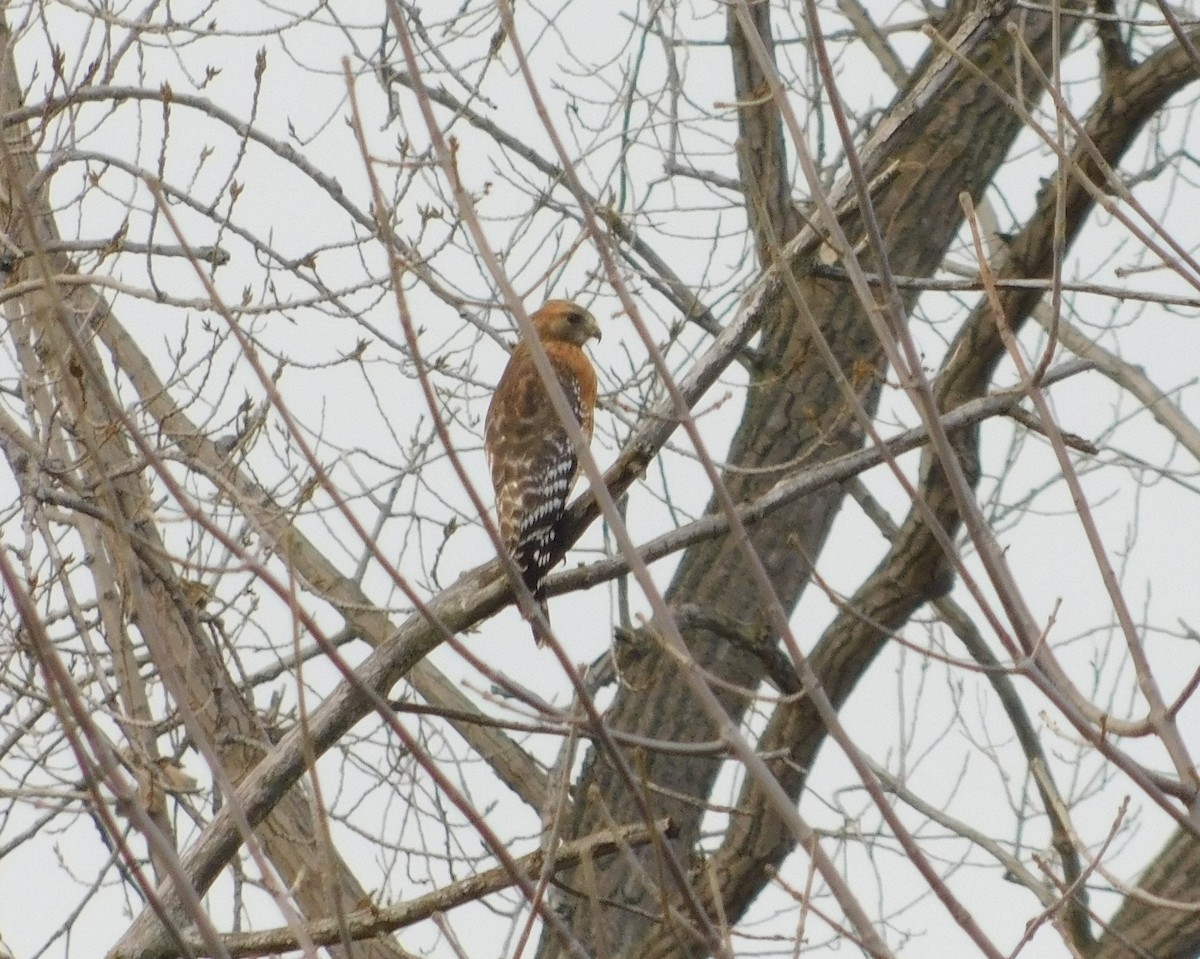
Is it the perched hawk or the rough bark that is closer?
the perched hawk

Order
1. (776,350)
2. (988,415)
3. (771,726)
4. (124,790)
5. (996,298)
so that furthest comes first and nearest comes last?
1. (776,350)
2. (771,726)
3. (988,415)
4. (996,298)
5. (124,790)

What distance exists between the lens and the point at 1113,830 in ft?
8.45

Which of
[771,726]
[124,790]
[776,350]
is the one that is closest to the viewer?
[124,790]

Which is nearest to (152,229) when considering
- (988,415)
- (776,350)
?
(988,415)

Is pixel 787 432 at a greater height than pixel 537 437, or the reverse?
pixel 537 437

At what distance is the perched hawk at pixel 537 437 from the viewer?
18.8 ft

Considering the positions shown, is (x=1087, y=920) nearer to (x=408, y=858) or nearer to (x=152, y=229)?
(x=408, y=858)

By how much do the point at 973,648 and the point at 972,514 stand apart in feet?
15.4

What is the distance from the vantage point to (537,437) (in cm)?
679

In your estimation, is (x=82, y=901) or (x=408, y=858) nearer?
(x=82, y=901)

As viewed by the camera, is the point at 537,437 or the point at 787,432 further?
the point at 787,432

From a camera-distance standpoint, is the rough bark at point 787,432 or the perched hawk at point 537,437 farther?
the rough bark at point 787,432

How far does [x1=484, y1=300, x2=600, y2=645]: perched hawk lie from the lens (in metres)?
5.73

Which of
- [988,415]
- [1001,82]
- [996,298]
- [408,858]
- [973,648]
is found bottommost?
[996,298]
